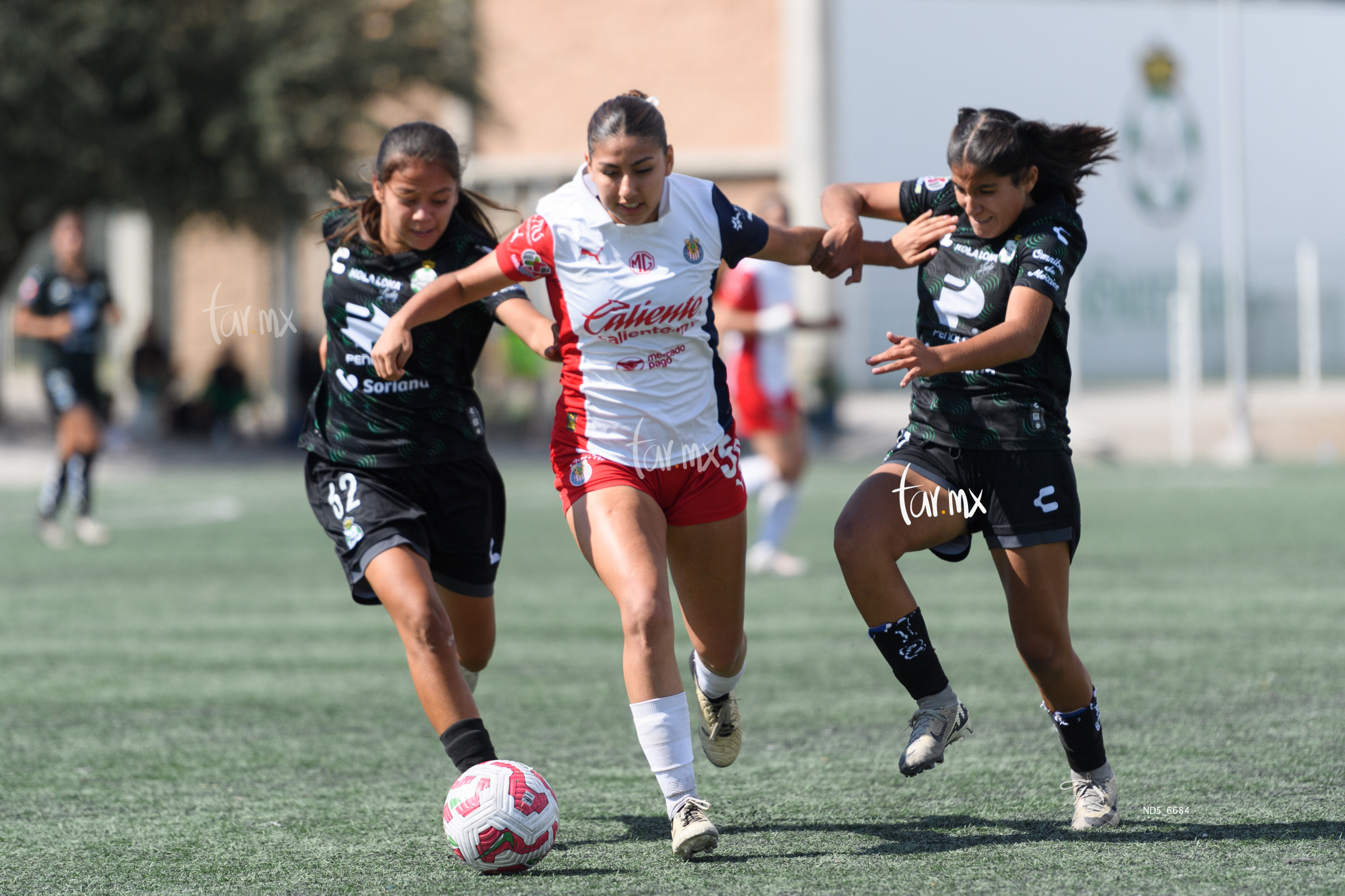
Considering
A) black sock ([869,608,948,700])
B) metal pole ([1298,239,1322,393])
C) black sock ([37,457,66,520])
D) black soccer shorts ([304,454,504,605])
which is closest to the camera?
black sock ([869,608,948,700])

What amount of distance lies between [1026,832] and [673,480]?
136 centimetres

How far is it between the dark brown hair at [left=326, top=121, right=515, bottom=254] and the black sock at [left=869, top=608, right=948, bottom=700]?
171cm

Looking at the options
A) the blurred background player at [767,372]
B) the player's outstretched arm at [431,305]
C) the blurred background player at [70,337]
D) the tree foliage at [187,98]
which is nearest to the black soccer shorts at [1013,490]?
the player's outstretched arm at [431,305]

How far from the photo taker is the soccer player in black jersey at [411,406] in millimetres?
4602

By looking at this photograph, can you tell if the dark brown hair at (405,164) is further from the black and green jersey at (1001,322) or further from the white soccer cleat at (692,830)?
the white soccer cleat at (692,830)

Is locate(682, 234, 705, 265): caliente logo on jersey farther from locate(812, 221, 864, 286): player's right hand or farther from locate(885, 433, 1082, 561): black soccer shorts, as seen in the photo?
locate(885, 433, 1082, 561): black soccer shorts

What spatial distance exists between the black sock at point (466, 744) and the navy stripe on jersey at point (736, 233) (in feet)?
4.85

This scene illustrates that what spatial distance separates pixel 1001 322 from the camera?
4332 millimetres

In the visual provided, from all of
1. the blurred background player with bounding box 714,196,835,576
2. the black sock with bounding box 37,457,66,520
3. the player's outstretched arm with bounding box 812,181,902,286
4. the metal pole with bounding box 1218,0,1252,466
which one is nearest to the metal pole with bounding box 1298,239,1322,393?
the metal pole with bounding box 1218,0,1252,466

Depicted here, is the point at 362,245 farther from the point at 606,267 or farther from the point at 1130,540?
the point at 1130,540

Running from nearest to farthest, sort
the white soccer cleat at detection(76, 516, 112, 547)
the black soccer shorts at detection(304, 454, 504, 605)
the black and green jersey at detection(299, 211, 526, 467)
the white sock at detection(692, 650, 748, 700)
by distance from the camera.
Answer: the black soccer shorts at detection(304, 454, 504, 605) < the black and green jersey at detection(299, 211, 526, 467) < the white sock at detection(692, 650, 748, 700) < the white soccer cleat at detection(76, 516, 112, 547)

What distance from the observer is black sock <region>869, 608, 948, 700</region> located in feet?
14.7

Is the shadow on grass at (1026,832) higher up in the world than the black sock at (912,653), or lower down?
lower down

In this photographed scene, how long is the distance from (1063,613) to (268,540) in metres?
9.67
